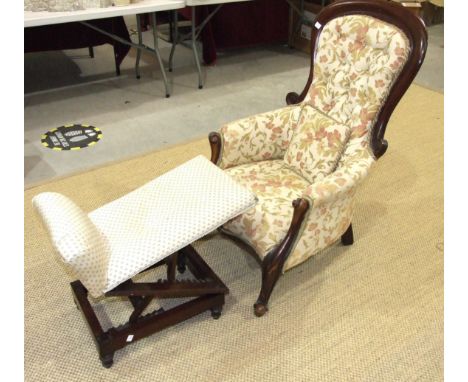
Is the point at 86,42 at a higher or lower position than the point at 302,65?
higher

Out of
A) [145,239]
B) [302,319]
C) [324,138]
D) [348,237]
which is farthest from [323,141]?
[145,239]

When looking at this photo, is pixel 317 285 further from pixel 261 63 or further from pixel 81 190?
pixel 261 63

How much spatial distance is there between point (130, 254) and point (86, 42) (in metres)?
2.68

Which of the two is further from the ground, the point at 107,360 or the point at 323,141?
the point at 323,141

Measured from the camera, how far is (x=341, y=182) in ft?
5.34

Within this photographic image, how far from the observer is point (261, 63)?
4102 mm

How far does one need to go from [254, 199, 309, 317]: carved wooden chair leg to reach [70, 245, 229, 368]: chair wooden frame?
0.15 metres

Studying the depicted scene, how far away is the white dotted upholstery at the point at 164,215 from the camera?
4.76 feet

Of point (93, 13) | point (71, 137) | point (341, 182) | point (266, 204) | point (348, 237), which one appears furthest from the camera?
point (71, 137)

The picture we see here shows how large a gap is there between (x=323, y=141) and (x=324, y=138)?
0.04 ft

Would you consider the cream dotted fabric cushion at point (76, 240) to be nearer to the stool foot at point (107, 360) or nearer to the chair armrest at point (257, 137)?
the stool foot at point (107, 360)

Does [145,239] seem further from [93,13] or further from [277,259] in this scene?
[93,13]

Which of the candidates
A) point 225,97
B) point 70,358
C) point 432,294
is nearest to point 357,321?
point 432,294

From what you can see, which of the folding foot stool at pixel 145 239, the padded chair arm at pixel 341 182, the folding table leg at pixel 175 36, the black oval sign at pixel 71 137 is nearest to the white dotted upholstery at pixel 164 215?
the folding foot stool at pixel 145 239
